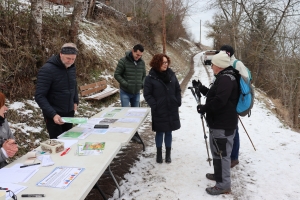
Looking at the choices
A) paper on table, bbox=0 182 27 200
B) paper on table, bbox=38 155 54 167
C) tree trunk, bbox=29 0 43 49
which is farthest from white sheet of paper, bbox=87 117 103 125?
tree trunk, bbox=29 0 43 49

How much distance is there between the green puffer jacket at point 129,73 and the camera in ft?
16.3

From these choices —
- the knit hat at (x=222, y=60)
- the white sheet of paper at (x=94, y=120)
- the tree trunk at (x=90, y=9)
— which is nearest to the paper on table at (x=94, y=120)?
the white sheet of paper at (x=94, y=120)

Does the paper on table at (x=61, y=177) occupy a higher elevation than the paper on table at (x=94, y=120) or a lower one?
lower

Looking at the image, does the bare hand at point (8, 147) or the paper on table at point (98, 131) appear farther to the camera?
the paper on table at point (98, 131)

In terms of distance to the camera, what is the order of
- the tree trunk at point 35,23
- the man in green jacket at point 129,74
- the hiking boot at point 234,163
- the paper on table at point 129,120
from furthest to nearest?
the tree trunk at point 35,23
the man in green jacket at point 129,74
the hiking boot at point 234,163
the paper on table at point 129,120

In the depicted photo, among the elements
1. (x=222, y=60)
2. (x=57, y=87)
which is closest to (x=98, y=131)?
(x=57, y=87)

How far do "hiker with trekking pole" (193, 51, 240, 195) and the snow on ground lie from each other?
1.21 feet

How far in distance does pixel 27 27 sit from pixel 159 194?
18.1ft

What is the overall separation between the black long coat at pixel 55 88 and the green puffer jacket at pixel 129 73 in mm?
1601

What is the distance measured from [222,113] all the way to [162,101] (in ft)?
3.46

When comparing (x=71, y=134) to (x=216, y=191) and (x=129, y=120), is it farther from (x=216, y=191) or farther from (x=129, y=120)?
(x=216, y=191)

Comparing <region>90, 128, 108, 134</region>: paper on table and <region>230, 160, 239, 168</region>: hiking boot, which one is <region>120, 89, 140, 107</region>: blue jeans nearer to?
<region>90, 128, 108, 134</region>: paper on table

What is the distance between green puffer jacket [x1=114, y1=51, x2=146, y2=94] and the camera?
16.3 ft

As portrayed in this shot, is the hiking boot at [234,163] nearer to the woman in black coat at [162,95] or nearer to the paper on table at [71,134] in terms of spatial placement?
the woman in black coat at [162,95]
